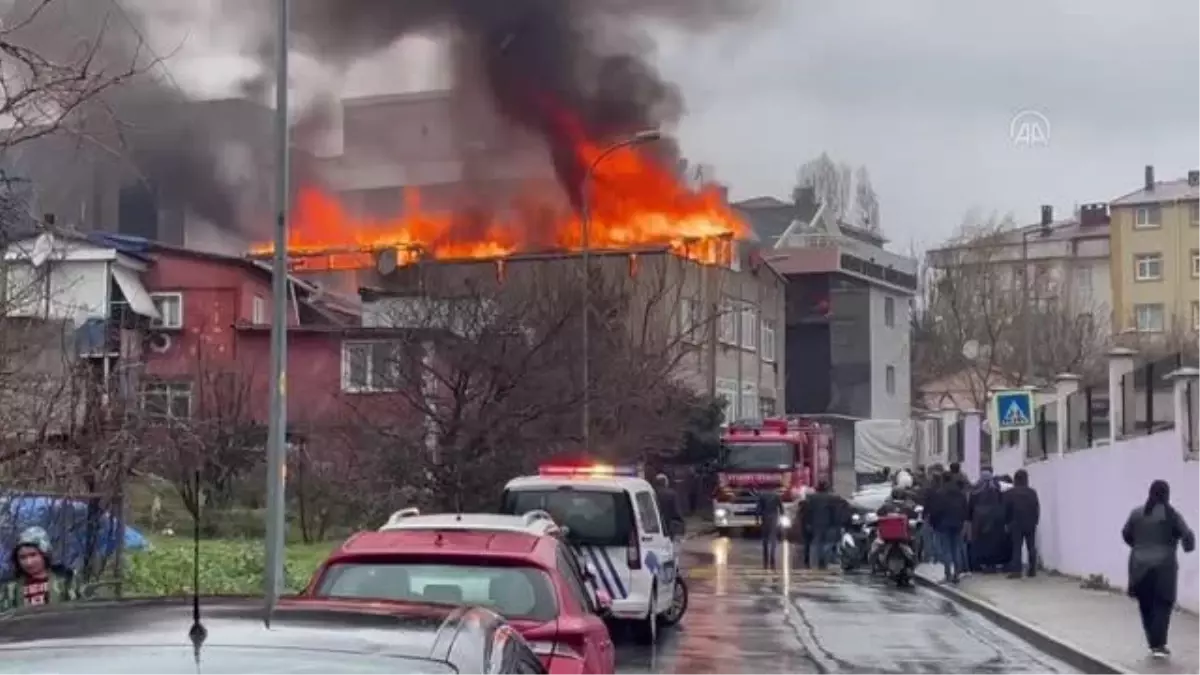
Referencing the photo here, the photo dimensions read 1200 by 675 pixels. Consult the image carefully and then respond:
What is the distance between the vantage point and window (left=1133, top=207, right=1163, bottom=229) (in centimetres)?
8881

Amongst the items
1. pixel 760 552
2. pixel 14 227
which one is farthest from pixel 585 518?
pixel 760 552

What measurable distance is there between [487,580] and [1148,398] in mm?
14252

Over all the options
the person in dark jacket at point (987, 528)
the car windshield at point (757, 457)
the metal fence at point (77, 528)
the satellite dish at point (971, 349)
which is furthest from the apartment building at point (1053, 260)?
the metal fence at point (77, 528)

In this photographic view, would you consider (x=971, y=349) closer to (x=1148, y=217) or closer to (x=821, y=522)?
(x=1148, y=217)

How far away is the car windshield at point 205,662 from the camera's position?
3.71 metres

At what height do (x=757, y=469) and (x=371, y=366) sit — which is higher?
(x=371, y=366)

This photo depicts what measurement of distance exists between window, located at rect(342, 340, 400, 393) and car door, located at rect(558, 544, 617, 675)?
798 inches

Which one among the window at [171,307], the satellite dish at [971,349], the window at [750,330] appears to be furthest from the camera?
the satellite dish at [971,349]

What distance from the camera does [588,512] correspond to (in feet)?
54.3

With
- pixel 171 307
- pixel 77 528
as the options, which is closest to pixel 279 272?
pixel 77 528

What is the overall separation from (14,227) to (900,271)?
70.3m

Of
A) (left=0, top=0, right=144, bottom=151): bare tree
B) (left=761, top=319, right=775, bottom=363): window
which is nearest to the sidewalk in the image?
(left=0, top=0, right=144, bottom=151): bare tree

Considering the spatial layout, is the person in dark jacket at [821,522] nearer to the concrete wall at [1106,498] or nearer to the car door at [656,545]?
the concrete wall at [1106,498]

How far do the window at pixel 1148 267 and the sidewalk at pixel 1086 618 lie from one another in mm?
66058
